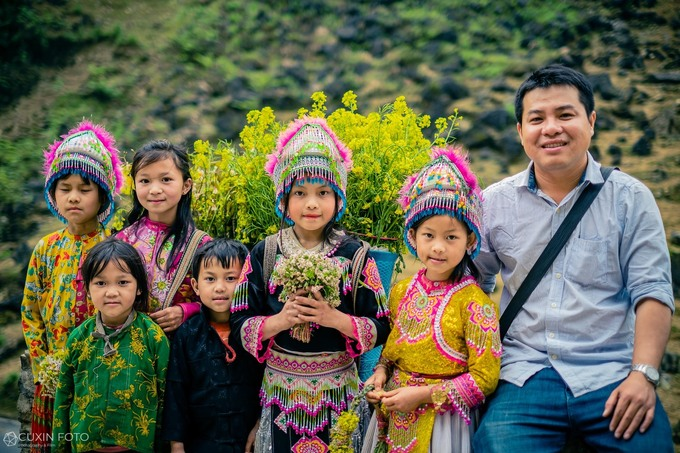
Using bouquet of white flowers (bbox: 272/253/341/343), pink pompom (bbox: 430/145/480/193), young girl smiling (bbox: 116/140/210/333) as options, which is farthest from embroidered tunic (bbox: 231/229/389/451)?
pink pompom (bbox: 430/145/480/193)

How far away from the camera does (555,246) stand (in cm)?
299

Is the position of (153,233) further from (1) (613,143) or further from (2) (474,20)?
(2) (474,20)

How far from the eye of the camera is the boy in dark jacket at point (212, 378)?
3.17 metres

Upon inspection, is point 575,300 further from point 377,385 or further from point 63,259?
point 63,259

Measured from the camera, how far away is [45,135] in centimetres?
1307

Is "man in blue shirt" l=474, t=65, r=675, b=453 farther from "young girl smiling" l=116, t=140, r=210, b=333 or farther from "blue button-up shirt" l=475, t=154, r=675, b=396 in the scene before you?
"young girl smiling" l=116, t=140, r=210, b=333

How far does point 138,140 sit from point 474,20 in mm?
7959

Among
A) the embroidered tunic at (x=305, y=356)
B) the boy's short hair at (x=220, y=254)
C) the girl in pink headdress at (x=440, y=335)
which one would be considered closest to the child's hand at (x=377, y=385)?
the girl in pink headdress at (x=440, y=335)

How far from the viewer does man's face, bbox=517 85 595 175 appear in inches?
116

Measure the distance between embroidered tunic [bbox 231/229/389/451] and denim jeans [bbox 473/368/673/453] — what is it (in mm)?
626

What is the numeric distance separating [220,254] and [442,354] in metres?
1.20

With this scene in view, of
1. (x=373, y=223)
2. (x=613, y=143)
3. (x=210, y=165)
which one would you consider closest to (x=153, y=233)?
(x=210, y=165)

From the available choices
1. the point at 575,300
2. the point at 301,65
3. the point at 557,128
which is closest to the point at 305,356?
the point at 575,300

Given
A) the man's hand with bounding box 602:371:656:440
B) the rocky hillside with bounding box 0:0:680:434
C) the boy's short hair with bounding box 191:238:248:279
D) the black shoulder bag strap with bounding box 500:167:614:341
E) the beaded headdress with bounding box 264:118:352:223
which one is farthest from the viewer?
the rocky hillside with bounding box 0:0:680:434
